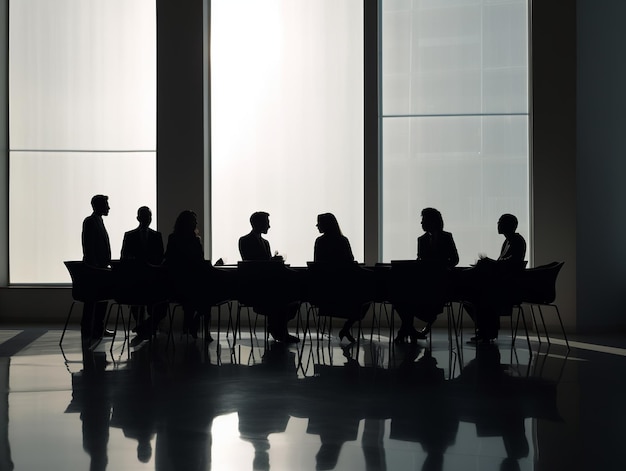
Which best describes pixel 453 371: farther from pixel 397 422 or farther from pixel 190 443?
pixel 190 443

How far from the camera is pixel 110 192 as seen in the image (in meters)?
9.95

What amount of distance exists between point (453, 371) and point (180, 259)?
8.79 ft

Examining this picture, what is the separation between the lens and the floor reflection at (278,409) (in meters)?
3.29

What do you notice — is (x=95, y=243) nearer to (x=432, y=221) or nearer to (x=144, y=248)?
(x=144, y=248)

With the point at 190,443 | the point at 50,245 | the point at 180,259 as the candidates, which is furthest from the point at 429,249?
the point at 50,245

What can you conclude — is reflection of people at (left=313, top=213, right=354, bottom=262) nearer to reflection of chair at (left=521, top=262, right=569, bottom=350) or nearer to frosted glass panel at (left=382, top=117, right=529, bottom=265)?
reflection of chair at (left=521, top=262, right=569, bottom=350)

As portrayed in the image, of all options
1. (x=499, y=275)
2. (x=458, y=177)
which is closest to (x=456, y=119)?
(x=458, y=177)

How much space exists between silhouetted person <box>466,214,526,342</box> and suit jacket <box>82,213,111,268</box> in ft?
12.3

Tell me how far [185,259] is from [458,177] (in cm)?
417

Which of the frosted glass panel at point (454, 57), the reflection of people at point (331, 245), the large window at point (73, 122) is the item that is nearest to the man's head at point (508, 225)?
the reflection of people at point (331, 245)

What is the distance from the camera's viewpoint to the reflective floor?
10.8 feet

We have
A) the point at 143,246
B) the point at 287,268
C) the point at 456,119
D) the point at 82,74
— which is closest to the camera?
the point at 287,268

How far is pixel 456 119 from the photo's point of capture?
9406 mm

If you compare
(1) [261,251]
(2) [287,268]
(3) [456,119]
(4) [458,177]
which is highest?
(3) [456,119]
